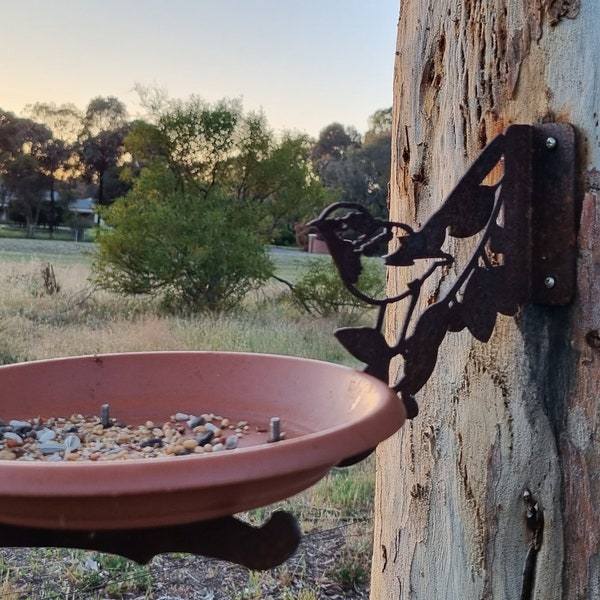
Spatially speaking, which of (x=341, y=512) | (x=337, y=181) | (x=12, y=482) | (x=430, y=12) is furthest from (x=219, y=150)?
(x=12, y=482)

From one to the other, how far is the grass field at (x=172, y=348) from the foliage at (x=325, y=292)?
6.3 inches

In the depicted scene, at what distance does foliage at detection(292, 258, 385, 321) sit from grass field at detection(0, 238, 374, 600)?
160mm

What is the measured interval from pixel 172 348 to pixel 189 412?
3.94 meters

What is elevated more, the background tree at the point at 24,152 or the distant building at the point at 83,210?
the background tree at the point at 24,152

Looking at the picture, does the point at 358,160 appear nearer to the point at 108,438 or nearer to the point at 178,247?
the point at 178,247

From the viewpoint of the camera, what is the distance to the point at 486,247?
848mm

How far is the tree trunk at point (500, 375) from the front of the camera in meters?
0.81

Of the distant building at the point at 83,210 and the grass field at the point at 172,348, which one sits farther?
the distant building at the point at 83,210

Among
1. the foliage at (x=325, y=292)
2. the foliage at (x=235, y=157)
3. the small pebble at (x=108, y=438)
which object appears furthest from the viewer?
the foliage at (x=325, y=292)

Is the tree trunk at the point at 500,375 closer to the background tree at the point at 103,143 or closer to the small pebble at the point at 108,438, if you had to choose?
the small pebble at the point at 108,438

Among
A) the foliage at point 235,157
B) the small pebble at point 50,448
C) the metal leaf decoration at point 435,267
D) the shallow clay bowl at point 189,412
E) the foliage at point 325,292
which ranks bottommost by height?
the foliage at point 325,292

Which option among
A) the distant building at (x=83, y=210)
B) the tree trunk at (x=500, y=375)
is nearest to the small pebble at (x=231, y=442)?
the tree trunk at (x=500, y=375)

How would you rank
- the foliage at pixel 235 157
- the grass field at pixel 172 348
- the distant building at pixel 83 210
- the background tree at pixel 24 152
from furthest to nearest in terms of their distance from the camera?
1. the distant building at pixel 83 210
2. the background tree at pixel 24 152
3. the foliage at pixel 235 157
4. the grass field at pixel 172 348

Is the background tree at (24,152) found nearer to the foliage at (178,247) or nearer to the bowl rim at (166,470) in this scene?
the foliage at (178,247)
